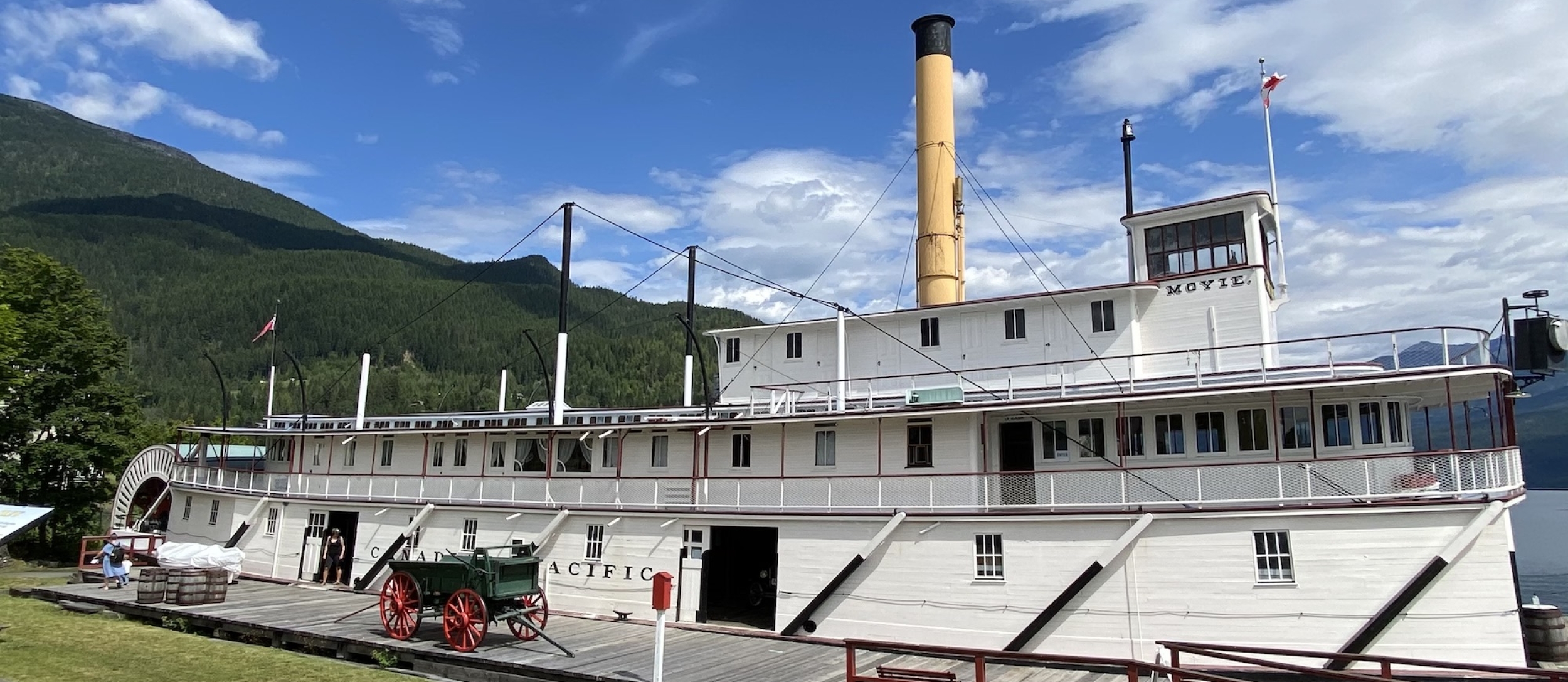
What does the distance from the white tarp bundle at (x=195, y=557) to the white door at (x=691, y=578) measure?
14047 mm

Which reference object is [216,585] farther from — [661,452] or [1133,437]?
[1133,437]

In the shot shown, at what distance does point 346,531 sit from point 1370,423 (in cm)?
2808

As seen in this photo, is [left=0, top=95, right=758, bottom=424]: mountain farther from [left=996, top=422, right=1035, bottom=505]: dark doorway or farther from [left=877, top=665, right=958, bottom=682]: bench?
[left=877, top=665, right=958, bottom=682]: bench

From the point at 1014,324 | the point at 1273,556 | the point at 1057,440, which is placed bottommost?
the point at 1273,556

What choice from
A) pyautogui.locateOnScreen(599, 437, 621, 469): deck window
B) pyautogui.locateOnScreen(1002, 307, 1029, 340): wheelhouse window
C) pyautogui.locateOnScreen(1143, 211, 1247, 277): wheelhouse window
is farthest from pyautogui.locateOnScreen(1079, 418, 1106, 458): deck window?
pyautogui.locateOnScreen(599, 437, 621, 469): deck window

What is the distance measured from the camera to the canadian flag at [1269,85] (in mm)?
22344

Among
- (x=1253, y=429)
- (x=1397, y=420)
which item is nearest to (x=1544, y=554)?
(x=1397, y=420)

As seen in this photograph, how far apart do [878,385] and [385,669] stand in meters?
13.8

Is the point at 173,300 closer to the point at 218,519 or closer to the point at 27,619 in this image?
the point at 218,519

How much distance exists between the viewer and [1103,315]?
72.7 feet

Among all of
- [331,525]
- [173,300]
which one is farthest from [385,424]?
[173,300]

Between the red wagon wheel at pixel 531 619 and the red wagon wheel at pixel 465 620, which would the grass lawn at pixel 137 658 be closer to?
the red wagon wheel at pixel 465 620

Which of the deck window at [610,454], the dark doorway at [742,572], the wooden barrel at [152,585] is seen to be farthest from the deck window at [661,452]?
the wooden barrel at [152,585]

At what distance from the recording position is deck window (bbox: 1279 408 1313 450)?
17.3 m
